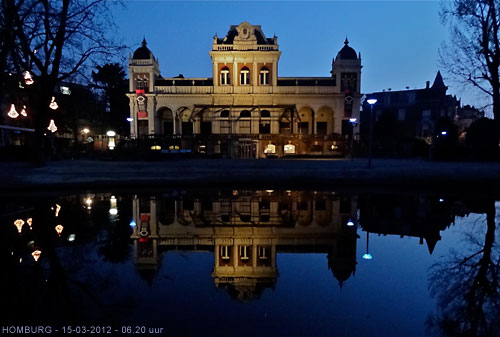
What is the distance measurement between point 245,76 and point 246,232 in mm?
39257

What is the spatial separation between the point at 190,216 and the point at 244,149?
29.0 meters

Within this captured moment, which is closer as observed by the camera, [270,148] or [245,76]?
[270,148]

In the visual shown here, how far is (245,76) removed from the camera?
141 ft

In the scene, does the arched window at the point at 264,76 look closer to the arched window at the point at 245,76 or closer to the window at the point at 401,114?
the arched window at the point at 245,76

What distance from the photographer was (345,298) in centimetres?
367

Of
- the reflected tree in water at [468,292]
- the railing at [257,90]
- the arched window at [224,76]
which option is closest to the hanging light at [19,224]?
the reflected tree in water at [468,292]

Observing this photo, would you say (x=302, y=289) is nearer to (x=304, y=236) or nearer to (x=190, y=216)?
(x=304, y=236)

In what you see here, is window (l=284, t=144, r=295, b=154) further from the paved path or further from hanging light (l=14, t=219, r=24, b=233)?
hanging light (l=14, t=219, r=24, b=233)

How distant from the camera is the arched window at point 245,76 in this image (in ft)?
141

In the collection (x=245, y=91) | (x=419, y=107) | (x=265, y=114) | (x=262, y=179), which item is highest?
(x=419, y=107)

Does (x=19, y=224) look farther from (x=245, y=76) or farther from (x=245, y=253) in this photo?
(x=245, y=76)

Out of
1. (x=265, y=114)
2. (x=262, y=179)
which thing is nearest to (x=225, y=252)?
(x=262, y=179)

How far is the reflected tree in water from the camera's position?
10.2 feet

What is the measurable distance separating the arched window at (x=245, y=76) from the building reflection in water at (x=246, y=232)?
115 feet
